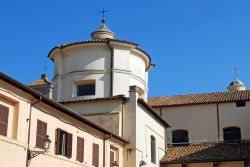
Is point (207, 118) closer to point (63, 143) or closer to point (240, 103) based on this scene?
point (240, 103)

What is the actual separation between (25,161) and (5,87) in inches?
121

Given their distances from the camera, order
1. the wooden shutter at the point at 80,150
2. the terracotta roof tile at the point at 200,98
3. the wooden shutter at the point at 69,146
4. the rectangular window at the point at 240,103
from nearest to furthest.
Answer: the wooden shutter at the point at 69,146, the wooden shutter at the point at 80,150, the rectangular window at the point at 240,103, the terracotta roof tile at the point at 200,98

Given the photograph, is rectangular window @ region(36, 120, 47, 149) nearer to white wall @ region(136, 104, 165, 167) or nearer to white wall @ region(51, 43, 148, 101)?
white wall @ region(136, 104, 165, 167)

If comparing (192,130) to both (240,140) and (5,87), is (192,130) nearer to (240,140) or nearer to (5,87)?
(240,140)

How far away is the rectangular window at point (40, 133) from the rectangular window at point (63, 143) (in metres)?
1.13

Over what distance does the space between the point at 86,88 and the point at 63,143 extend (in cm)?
1082

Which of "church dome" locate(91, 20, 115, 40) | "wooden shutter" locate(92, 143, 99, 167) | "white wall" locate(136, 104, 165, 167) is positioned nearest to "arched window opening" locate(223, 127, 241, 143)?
"white wall" locate(136, 104, 165, 167)

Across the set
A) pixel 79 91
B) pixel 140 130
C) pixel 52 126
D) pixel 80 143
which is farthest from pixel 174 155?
pixel 52 126

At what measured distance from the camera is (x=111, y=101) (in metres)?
28.2

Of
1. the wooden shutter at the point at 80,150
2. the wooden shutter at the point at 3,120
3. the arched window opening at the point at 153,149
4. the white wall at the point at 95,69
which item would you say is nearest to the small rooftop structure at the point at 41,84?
the white wall at the point at 95,69

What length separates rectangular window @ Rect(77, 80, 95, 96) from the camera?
31.5 m

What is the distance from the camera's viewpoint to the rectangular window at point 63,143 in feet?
67.9

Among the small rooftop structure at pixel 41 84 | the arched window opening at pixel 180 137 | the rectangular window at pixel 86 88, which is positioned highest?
the small rooftop structure at pixel 41 84

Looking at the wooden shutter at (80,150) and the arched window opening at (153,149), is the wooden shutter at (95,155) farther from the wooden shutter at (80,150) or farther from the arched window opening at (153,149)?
the arched window opening at (153,149)
